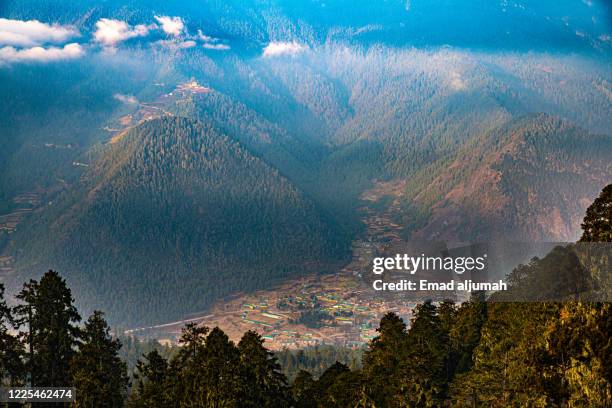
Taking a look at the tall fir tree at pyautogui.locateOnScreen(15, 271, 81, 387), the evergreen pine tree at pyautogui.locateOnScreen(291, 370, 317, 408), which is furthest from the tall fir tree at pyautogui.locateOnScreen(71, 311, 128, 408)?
the evergreen pine tree at pyautogui.locateOnScreen(291, 370, 317, 408)

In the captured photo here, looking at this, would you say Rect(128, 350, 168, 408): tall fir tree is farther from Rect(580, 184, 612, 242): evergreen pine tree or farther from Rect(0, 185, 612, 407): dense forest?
Rect(580, 184, 612, 242): evergreen pine tree

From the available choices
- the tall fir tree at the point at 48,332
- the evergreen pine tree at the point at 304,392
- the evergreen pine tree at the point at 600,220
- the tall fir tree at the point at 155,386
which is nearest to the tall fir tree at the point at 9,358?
the tall fir tree at the point at 48,332

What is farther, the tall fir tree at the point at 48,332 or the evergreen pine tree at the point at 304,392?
the evergreen pine tree at the point at 304,392

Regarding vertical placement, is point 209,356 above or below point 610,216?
below

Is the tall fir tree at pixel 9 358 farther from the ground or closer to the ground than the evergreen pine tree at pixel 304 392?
farther from the ground

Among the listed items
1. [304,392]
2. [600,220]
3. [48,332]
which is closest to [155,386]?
[48,332]

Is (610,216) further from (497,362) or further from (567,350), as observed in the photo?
(497,362)

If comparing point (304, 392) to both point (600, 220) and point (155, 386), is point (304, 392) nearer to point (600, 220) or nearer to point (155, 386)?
point (155, 386)

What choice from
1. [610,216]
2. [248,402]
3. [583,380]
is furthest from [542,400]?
[248,402]

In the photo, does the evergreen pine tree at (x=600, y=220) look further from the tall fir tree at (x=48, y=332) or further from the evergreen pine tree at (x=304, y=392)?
the tall fir tree at (x=48, y=332)
